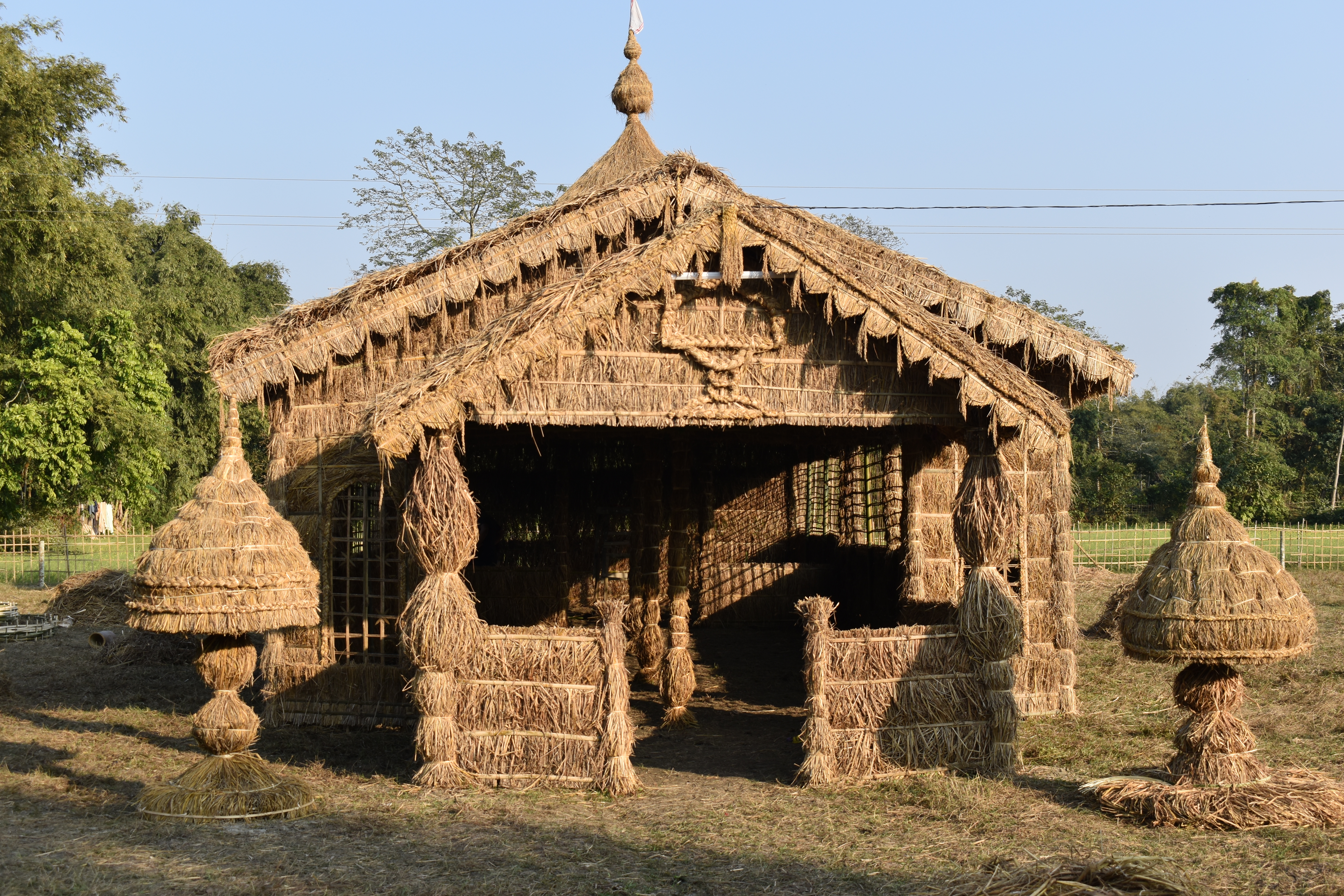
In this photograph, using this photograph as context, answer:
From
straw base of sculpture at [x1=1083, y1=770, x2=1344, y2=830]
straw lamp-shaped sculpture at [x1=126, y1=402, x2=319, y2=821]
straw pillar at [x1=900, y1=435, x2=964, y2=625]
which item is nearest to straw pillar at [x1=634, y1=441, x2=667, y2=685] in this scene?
straw pillar at [x1=900, y1=435, x2=964, y2=625]

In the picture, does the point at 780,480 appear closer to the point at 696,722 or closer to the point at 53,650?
the point at 696,722

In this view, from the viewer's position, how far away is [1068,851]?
720 cm

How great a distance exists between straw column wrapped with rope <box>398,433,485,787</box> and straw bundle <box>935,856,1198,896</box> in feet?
13.7

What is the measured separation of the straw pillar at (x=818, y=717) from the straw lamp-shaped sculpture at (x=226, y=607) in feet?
13.1

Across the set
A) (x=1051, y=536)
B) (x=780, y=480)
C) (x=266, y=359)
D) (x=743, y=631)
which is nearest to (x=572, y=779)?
(x=266, y=359)

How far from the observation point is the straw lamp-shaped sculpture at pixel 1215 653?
7703 mm

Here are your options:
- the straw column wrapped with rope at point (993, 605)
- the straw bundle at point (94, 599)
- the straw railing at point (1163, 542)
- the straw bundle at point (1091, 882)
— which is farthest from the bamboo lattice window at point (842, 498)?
the straw bundle at point (94, 599)

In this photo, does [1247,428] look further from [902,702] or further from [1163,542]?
[902,702]

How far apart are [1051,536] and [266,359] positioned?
8703 millimetres

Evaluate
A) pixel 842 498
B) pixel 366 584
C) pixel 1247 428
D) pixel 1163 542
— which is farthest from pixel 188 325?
pixel 1247 428

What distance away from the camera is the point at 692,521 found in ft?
57.3

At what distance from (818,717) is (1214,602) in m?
3.18

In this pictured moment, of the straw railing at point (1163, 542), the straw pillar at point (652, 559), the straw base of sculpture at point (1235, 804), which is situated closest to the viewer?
the straw base of sculpture at point (1235, 804)

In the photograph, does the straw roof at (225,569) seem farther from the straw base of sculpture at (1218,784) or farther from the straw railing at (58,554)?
the straw railing at (58,554)
